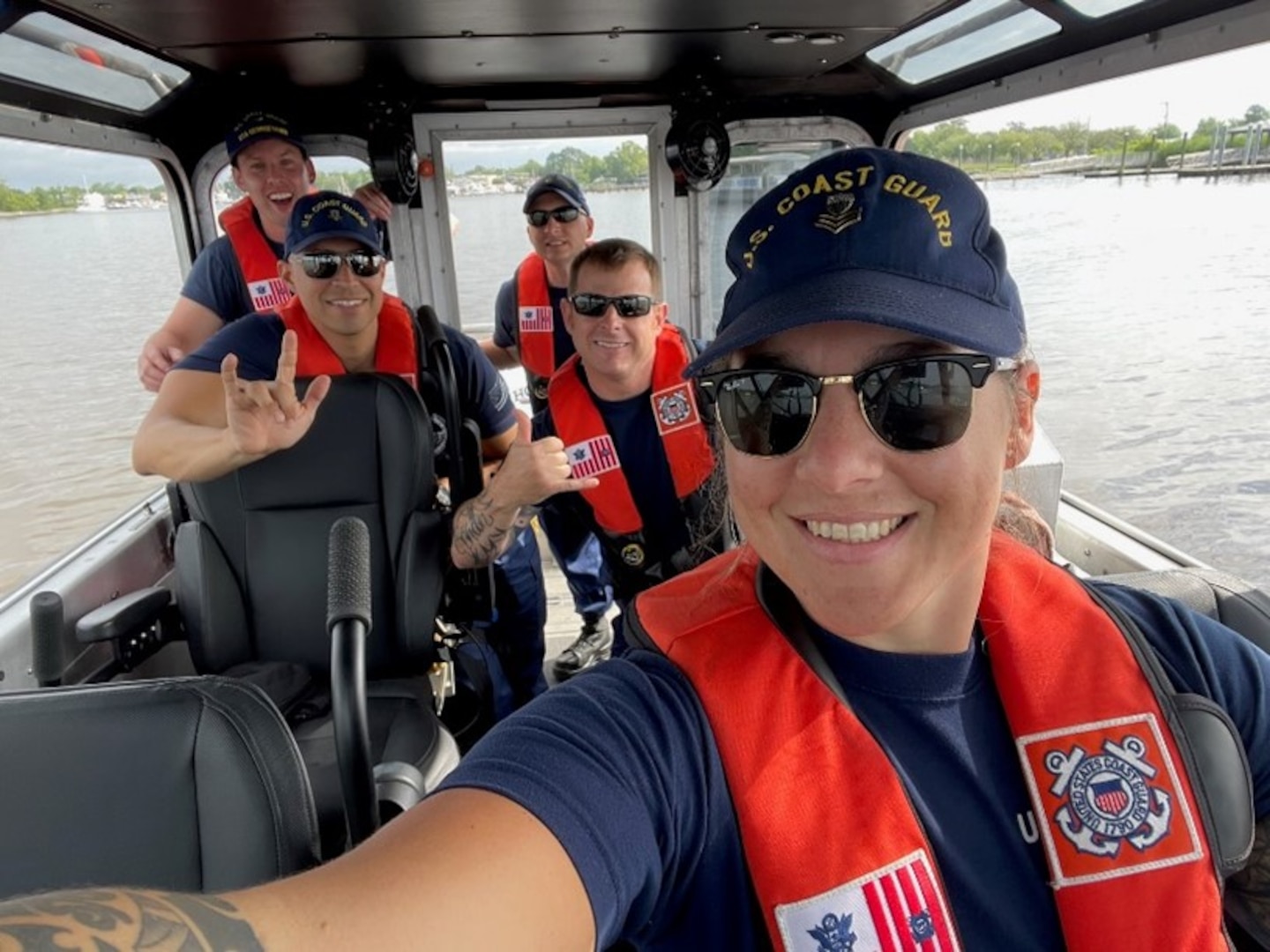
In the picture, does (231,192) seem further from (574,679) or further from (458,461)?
(574,679)

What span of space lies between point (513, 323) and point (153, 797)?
3268mm

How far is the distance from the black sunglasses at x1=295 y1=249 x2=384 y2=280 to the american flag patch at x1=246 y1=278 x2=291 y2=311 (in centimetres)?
79

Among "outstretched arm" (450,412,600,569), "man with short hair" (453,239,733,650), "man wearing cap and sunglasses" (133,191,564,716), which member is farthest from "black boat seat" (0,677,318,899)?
"man with short hair" (453,239,733,650)

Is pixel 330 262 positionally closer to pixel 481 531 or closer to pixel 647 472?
pixel 481 531

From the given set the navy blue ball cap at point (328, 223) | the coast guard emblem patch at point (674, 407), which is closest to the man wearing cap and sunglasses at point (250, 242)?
the navy blue ball cap at point (328, 223)

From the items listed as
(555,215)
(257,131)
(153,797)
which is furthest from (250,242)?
(153,797)

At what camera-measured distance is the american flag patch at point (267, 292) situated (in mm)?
3092

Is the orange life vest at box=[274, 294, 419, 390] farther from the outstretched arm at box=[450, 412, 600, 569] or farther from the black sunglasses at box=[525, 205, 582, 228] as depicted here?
the black sunglasses at box=[525, 205, 582, 228]

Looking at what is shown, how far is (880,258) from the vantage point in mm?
856

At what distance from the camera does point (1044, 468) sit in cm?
274

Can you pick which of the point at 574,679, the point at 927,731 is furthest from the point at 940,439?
the point at 574,679

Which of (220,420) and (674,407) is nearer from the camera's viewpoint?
(220,420)

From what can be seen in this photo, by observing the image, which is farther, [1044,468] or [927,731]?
[1044,468]

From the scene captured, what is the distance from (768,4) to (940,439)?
6.97 ft
